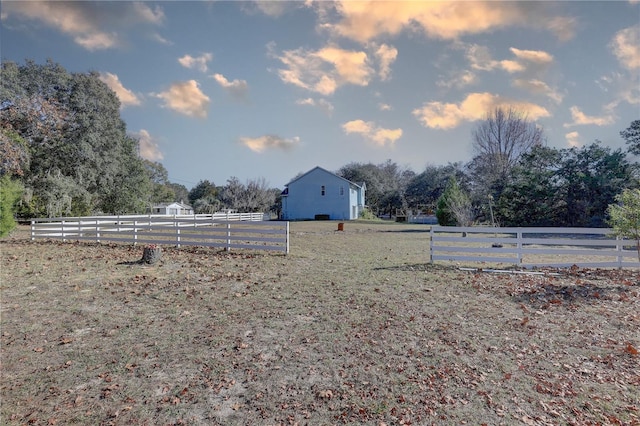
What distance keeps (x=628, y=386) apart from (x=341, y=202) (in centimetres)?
3552

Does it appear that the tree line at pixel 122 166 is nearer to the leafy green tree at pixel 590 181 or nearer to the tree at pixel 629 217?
the leafy green tree at pixel 590 181

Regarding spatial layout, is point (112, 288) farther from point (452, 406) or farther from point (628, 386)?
point (628, 386)

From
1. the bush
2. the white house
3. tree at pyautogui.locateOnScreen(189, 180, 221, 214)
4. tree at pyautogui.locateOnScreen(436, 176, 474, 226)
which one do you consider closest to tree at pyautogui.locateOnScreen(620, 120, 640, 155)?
tree at pyautogui.locateOnScreen(436, 176, 474, 226)

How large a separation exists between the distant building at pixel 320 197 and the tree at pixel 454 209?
18063 mm

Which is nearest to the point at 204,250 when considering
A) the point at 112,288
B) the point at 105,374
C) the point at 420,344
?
the point at 112,288

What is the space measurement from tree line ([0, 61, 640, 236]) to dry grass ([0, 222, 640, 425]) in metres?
13.0

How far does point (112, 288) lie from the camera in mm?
7098

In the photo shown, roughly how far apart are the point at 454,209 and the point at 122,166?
29.0 m

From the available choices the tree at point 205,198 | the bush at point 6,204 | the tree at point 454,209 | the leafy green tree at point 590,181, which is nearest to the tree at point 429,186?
the leafy green tree at point 590,181

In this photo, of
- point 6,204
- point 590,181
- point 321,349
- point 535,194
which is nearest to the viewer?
point 321,349

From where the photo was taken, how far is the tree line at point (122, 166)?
68.8 feet

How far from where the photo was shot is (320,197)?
130ft

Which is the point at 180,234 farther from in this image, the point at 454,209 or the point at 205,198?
the point at 205,198

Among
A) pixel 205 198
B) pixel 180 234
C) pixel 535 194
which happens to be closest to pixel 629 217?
pixel 180 234
